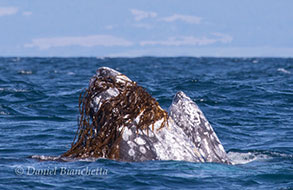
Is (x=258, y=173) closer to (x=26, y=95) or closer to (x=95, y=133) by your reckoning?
(x=95, y=133)

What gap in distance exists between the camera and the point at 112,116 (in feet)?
32.1

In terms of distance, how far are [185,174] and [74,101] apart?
12.0 m

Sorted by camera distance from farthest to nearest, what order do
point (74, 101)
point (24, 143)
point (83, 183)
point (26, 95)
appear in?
point (26, 95)
point (74, 101)
point (24, 143)
point (83, 183)

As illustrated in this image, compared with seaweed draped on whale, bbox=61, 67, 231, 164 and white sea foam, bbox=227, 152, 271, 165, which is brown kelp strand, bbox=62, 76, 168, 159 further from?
white sea foam, bbox=227, 152, 271, 165

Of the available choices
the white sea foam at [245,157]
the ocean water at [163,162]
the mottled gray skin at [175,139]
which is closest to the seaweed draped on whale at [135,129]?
the mottled gray skin at [175,139]

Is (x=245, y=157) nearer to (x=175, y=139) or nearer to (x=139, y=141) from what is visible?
(x=175, y=139)

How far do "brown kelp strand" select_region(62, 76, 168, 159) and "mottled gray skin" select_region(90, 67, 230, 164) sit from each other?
8 centimetres

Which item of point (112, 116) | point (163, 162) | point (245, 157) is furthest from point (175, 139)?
point (245, 157)

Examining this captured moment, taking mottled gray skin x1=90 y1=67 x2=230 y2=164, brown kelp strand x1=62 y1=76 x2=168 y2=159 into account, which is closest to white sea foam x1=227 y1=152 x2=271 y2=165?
mottled gray skin x1=90 y1=67 x2=230 y2=164

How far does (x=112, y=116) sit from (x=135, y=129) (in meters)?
0.51

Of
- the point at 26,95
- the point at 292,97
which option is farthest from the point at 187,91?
the point at 26,95

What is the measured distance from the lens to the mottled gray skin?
9.52 metres

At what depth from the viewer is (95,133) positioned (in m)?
9.97

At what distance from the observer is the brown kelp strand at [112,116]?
31.6 ft
